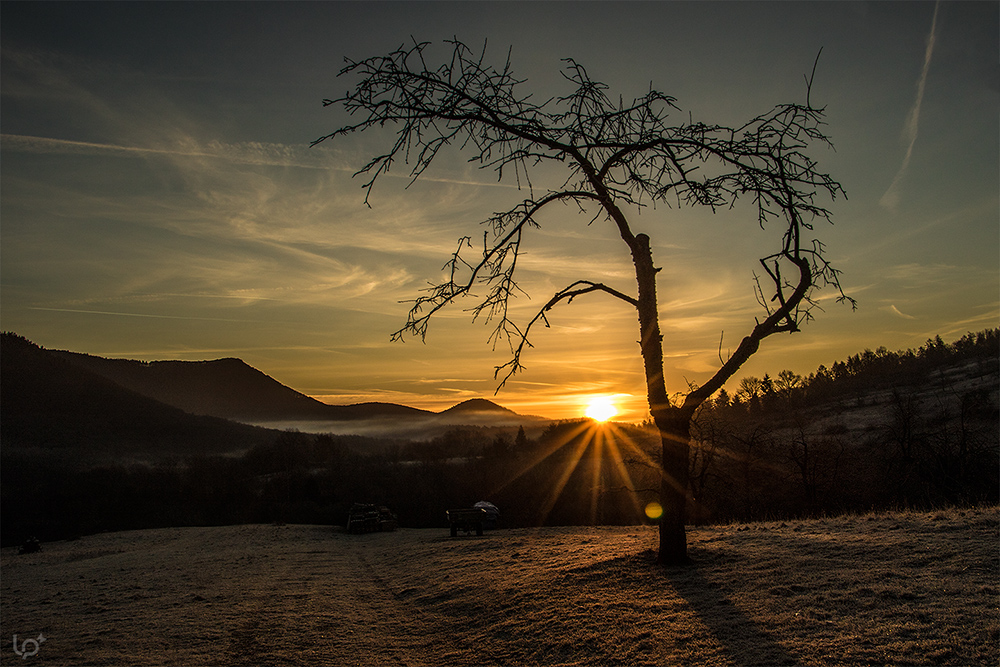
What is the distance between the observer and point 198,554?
1847 cm

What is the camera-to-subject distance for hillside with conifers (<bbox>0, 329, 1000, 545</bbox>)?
1114 inches

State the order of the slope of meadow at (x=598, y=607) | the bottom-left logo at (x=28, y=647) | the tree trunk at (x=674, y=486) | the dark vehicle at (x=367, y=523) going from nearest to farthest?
the slope of meadow at (x=598, y=607)
the bottom-left logo at (x=28, y=647)
the tree trunk at (x=674, y=486)
the dark vehicle at (x=367, y=523)

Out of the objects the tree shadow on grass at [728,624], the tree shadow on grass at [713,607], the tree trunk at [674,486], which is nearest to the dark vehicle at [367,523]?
the tree shadow on grass at [713,607]

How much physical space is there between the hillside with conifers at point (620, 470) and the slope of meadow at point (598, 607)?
3.63 metres

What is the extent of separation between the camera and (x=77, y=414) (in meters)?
104

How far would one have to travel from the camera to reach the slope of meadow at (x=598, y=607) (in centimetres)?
A: 482

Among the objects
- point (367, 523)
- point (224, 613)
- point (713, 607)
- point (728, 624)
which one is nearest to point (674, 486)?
point (713, 607)

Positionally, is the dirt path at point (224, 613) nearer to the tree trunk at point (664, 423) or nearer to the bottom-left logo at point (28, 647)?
the bottom-left logo at point (28, 647)

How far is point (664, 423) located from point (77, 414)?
129 meters

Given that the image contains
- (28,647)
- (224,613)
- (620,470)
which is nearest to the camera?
(28,647)

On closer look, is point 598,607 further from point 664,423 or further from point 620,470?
point 620,470

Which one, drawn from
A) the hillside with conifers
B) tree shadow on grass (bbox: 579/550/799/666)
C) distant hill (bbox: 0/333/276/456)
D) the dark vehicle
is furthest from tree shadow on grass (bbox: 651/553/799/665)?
distant hill (bbox: 0/333/276/456)

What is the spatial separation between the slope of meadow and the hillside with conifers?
363 centimetres

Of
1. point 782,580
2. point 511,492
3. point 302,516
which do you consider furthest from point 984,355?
point 782,580
